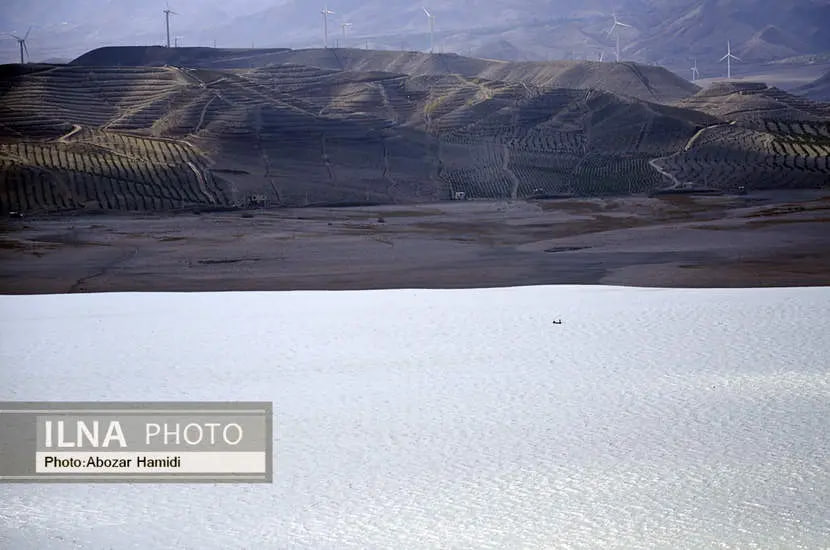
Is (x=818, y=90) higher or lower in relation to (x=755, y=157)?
higher

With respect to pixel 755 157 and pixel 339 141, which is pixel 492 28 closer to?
pixel 755 157

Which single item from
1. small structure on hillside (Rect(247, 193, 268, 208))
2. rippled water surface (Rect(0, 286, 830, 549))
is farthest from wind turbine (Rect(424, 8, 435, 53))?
rippled water surface (Rect(0, 286, 830, 549))

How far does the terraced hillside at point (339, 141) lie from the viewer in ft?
107

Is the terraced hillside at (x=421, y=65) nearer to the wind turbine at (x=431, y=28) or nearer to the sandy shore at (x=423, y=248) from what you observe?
the wind turbine at (x=431, y=28)

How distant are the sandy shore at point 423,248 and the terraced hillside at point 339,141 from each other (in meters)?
3.47

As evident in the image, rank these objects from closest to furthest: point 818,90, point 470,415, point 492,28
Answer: point 470,415, point 818,90, point 492,28

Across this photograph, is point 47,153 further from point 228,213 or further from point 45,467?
point 45,467

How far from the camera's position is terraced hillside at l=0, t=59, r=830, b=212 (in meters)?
32.7

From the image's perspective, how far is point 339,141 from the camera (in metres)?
39.0

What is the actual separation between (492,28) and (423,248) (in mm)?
138778

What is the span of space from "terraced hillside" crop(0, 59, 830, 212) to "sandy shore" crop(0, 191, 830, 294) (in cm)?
347

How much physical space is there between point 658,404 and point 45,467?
14.8ft

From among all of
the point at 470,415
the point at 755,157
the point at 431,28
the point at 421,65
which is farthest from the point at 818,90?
the point at 470,415

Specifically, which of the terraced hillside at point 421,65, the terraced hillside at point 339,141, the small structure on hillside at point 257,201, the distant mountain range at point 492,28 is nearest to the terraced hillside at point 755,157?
the terraced hillside at point 339,141
